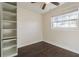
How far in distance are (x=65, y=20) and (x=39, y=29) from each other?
6.89 feet

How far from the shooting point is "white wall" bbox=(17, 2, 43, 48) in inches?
151

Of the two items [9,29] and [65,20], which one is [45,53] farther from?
[65,20]

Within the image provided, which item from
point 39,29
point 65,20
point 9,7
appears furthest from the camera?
point 39,29

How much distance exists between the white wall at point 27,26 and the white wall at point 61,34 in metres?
0.47

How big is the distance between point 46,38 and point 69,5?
255 cm

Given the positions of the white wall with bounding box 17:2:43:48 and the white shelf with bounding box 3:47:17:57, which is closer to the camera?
the white shelf with bounding box 3:47:17:57

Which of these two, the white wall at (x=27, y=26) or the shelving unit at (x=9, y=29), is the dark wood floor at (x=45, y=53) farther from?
the white wall at (x=27, y=26)

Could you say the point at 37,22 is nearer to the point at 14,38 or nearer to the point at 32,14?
the point at 32,14

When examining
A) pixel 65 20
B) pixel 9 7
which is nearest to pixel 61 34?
pixel 65 20

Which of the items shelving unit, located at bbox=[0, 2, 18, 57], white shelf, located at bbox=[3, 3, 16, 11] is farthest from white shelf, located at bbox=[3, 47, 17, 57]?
white shelf, located at bbox=[3, 3, 16, 11]

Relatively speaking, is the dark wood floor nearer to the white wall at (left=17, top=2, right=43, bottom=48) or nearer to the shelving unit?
the shelving unit

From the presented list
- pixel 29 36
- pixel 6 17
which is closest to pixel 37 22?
pixel 29 36

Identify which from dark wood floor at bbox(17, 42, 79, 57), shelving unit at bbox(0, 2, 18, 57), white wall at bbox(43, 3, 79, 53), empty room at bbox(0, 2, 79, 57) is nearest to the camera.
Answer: shelving unit at bbox(0, 2, 18, 57)

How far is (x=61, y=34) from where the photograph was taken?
380 cm
